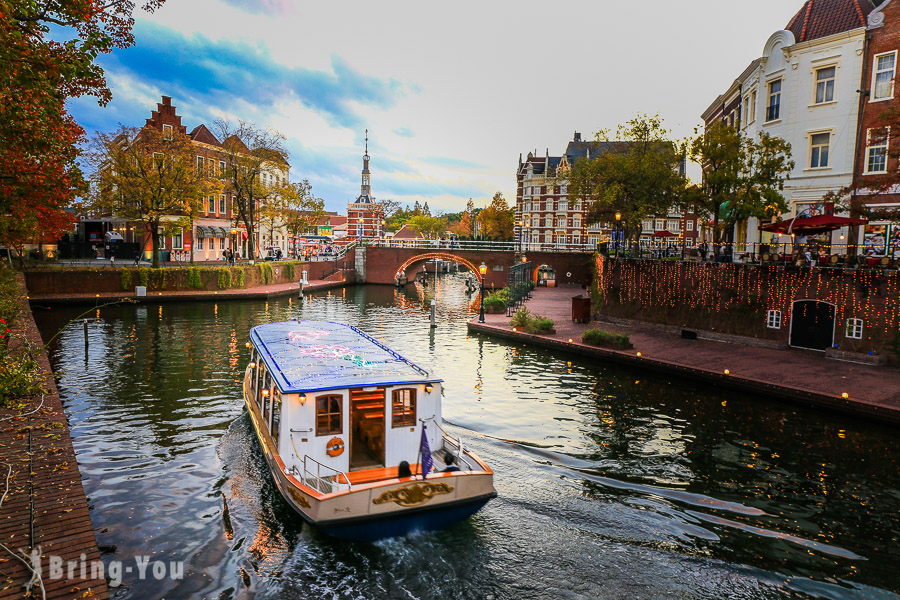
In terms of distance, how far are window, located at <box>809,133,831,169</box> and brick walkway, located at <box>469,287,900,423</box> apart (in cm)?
1195

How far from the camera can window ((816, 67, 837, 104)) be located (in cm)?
2995

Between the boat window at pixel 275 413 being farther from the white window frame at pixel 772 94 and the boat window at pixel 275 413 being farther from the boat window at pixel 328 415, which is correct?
the white window frame at pixel 772 94

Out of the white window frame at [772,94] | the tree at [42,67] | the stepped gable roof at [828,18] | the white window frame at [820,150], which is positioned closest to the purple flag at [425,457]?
the tree at [42,67]

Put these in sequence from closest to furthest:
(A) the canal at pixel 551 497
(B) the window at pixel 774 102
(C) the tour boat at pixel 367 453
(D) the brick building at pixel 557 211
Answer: (A) the canal at pixel 551 497 → (C) the tour boat at pixel 367 453 → (B) the window at pixel 774 102 → (D) the brick building at pixel 557 211

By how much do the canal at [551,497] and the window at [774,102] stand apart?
64.5 feet

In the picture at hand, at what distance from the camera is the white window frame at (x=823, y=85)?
2984cm

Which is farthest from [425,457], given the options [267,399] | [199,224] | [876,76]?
[199,224]

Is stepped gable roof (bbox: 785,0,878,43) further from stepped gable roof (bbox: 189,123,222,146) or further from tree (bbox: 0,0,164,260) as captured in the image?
stepped gable roof (bbox: 189,123,222,146)

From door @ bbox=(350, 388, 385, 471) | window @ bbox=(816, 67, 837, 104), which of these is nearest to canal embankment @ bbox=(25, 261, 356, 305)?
door @ bbox=(350, 388, 385, 471)

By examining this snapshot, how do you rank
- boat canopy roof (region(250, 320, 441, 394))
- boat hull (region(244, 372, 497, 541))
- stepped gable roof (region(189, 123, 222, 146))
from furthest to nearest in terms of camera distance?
1. stepped gable roof (region(189, 123, 222, 146))
2. boat canopy roof (region(250, 320, 441, 394))
3. boat hull (region(244, 372, 497, 541))

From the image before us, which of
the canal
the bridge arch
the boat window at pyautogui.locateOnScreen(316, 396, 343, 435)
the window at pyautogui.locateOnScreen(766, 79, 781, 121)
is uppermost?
the window at pyautogui.locateOnScreen(766, 79, 781, 121)

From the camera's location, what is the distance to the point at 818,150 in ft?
100

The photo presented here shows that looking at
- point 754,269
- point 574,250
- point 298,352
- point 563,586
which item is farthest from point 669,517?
point 574,250

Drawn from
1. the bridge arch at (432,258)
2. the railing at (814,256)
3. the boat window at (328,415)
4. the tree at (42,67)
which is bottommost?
the boat window at (328,415)
